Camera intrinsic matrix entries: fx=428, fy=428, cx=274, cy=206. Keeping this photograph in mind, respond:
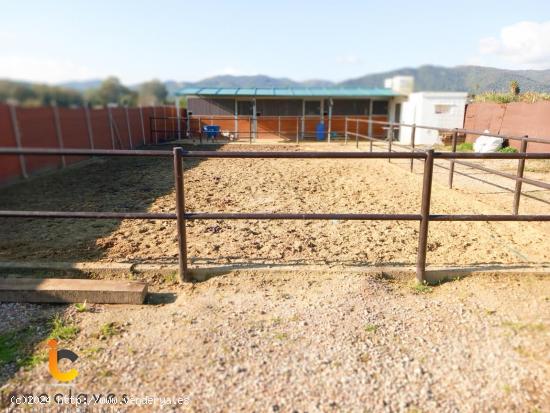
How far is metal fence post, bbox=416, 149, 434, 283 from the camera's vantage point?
10.5 feet

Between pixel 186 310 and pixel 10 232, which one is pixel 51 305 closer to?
pixel 186 310

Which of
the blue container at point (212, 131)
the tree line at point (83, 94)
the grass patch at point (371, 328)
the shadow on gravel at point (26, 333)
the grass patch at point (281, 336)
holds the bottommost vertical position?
the blue container at point (212, 131)

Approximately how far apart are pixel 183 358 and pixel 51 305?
1.28 metres

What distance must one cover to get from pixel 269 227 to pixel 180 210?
1704 millimetres

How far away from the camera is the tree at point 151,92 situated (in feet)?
8.69

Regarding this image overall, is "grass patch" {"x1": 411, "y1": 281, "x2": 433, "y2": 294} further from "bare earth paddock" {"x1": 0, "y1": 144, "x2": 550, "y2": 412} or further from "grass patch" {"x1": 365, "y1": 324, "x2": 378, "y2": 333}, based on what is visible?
"grass patch" {"x1": 365, "y1": 324, "x2": 378, "y2": 333}

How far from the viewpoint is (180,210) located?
3301 mm

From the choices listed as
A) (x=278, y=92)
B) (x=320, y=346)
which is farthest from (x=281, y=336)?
(x=278, y=92)

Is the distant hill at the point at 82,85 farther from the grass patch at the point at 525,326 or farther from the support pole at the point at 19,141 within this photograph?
the support pole at the point at 19,141

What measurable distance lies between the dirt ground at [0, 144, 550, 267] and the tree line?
159cm

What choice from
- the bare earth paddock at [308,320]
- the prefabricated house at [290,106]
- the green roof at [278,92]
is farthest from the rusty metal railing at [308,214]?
the green roof at [278,92]

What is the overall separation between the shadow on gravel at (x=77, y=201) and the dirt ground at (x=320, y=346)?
1387 mm

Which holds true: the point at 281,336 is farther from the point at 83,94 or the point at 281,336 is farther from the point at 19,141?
the point at 19,141

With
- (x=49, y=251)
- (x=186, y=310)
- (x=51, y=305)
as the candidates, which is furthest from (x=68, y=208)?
(x=186, y=310)
